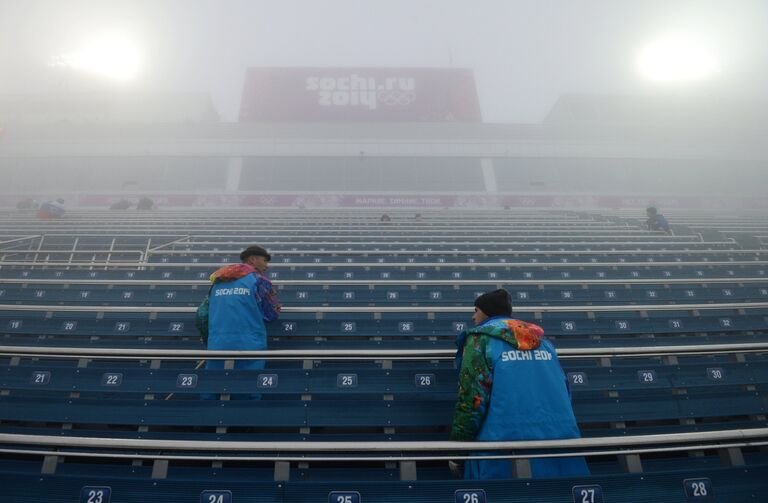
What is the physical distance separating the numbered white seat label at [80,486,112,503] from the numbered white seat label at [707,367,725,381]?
176 inches

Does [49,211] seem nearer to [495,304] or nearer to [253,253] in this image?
[253,253]

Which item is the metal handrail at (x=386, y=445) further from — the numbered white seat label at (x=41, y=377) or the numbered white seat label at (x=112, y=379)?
the numbered white seat label at (x=41, y=377)

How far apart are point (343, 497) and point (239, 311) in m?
1.73

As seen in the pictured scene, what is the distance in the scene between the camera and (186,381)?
10.1ft

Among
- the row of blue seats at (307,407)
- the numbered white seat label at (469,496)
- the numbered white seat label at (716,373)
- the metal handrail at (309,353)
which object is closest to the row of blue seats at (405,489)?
the numbered white seat label at (469,496)

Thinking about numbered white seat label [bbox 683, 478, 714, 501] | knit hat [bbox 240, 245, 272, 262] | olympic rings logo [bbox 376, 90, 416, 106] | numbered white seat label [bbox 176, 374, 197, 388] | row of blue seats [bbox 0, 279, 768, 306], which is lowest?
numbered white seat label [bbox 683, 478, 714, 501]

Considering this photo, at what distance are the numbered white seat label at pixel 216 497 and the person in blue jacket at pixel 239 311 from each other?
1202mm

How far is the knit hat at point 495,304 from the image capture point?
2461 mm

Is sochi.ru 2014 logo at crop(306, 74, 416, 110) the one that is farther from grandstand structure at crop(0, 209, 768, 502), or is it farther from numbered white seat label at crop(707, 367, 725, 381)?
numbered white seat label at crop(707, 367, 725, 381)

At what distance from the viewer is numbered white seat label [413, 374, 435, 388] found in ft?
10.2

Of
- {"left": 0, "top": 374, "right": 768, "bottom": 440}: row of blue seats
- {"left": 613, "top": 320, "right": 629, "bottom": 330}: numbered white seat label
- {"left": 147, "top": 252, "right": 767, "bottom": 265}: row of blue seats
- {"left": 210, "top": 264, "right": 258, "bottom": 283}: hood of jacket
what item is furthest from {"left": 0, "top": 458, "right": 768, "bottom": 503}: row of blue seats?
{"left": 147, "top": 252, "right": 767, "bottom": 265}: row of blue seats

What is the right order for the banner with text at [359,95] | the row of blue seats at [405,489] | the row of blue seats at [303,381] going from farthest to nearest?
the banner with text at [359,95]
the row of blue seats at [303,381]
the row of blue seats at [405,489]

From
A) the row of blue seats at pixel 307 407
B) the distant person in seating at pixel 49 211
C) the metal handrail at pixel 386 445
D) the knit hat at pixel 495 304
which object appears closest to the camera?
the metal handrail at pixel 386 445

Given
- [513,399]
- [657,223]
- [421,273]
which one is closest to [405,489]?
[513,399]
